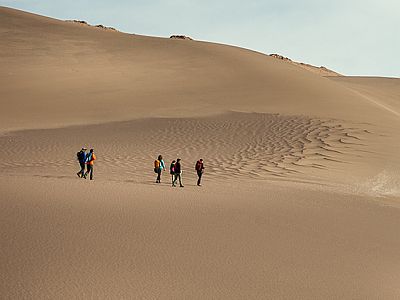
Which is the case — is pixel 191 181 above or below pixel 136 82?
below

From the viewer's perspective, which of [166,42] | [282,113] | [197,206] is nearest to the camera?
[197,206]

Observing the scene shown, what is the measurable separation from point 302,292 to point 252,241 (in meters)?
1.75

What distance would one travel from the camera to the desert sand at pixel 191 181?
21.6 feet

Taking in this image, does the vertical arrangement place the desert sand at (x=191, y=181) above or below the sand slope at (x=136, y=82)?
below

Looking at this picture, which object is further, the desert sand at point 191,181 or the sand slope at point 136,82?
the sand slope at point 136,82

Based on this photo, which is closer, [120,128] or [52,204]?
[52,204]

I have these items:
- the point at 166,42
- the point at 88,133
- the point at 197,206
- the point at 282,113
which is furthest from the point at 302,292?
the point at 166,42

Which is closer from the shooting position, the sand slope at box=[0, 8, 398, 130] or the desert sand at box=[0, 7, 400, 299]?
the desert sand at box=[0, 7, 400, 299]

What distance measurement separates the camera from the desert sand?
6.58 metres

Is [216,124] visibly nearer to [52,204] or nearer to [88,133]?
[88,133]

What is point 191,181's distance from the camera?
48.4ft

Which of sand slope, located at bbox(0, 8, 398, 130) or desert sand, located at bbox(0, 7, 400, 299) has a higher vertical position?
sand slope, located at bbox(0, 8, 398, 130)

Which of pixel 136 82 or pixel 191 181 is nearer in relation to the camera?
pixel 191 181

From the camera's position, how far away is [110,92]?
104ft
